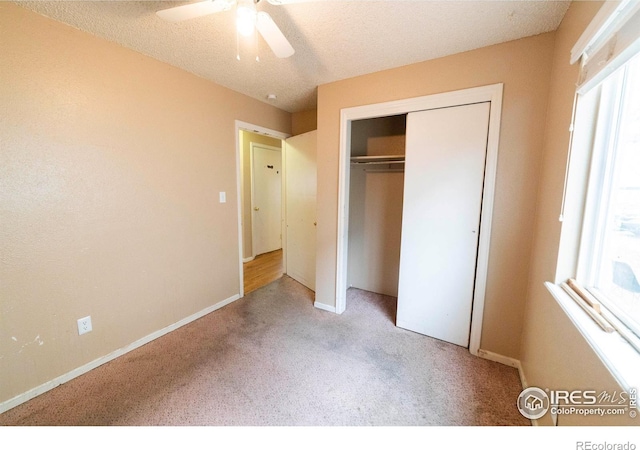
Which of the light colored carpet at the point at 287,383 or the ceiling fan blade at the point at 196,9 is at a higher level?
the ceiling fan blade at the point at 196,9

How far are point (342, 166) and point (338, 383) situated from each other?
73.0 inches

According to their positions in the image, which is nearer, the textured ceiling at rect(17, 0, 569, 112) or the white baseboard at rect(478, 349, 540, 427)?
the textured ceiling at rect(17, 0, 569, 112)

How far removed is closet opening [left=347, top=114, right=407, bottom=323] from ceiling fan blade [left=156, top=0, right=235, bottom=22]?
1874 millimetres

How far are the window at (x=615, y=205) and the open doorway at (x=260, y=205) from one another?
3.30 m

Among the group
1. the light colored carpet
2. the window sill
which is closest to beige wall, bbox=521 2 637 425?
the window sill

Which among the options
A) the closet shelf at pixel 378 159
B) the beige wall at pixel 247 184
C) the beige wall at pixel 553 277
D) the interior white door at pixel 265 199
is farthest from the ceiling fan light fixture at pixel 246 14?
the interior white door at pixel 265 199

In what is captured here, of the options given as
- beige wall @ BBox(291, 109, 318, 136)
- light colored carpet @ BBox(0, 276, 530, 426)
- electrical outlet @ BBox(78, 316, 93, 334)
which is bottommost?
light colored carpet @ BBox(0, 276, 530, 426)

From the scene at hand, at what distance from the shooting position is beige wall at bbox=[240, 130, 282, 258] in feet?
13.8

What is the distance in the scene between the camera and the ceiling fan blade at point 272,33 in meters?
1.18

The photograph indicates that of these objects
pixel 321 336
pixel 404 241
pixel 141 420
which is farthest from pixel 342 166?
pixel 141 420

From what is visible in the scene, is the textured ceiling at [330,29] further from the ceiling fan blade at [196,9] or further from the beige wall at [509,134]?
the ceiling fan blade at [196,9]

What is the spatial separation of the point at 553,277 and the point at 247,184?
13.4 ft

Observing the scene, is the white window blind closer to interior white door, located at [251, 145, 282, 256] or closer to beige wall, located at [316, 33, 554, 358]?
beige wall, located at [316, 33, 554, 358]

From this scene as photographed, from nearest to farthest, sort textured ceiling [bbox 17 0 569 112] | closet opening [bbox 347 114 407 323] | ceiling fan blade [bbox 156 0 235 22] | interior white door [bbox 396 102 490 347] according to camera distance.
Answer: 1. ceiling fan blade [bbox 156 0 235 22]
2. textured ceiling [bbox 17 0 569 112]
3. interior white door [bbox 396 102 490 347]
4. closet opening [bbox 347 114 407 323]
